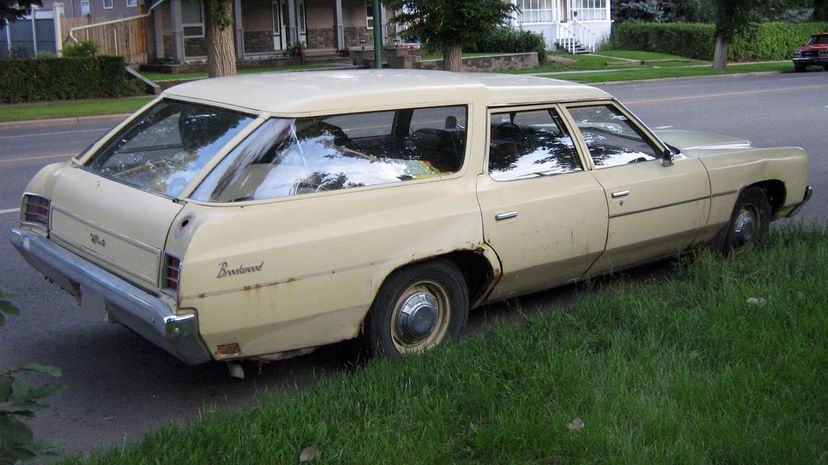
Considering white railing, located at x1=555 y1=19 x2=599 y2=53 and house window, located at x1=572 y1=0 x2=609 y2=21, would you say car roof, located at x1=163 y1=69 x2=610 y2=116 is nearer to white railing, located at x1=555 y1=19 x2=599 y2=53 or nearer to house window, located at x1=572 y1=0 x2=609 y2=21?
white railing, located at x1=555 y1=19 x2=599 y2=53

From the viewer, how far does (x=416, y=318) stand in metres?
5.25

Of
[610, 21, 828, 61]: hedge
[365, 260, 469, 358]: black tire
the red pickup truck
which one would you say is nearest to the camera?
[365, 260, 469, 358]: black tire

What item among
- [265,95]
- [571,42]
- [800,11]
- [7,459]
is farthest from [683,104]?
[800,11]

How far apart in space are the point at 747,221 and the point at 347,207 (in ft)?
12.0

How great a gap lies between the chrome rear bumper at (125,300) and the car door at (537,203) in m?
1.83

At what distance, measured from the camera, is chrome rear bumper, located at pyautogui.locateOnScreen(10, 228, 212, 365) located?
4.38m

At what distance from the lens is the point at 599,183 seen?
6.08 metres

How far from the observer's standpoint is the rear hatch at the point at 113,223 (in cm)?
462

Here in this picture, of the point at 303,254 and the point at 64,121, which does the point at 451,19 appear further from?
the point at 303,254

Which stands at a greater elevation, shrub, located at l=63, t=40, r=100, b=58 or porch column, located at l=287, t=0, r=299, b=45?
porch column, located at l=287, t=0, r=299, b=45

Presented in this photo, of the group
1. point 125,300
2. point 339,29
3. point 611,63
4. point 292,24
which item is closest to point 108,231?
point 125,300

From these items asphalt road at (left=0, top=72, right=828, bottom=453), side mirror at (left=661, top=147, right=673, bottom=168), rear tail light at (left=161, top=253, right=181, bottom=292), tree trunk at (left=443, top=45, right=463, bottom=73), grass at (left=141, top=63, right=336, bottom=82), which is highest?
grass at (left=141, top=63, right=336, bottom=82)

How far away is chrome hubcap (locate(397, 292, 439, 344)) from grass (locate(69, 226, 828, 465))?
0.89ft

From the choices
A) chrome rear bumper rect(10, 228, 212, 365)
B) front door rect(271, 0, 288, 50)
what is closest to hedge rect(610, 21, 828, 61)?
front door rect(271, 0, 288, 50)
